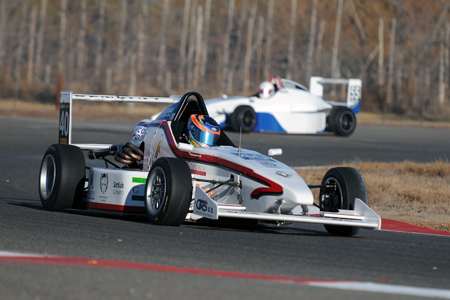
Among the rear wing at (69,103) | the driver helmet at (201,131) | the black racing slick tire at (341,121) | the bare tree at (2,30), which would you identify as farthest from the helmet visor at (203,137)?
the bare tree at (2,30)

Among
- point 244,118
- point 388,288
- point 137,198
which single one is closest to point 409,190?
point 137,198

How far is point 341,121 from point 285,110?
225 centimetres

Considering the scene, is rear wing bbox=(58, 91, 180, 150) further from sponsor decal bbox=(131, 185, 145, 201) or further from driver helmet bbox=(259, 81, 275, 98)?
driver helmet bbox=(259, 81, 275, 98)

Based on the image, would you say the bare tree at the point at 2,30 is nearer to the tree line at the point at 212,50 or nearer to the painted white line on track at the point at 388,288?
the tree line at the point at 212,50

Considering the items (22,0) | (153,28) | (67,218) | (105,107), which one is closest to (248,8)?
(153,28)

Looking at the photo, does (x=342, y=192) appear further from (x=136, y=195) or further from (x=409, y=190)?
(x=409, y=190)

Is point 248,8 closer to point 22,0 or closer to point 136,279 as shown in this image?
point 22,0

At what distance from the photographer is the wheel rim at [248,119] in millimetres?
24234

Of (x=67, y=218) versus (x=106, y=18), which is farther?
(x=106, y=18)

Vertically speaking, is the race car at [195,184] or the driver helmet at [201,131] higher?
the driver helmet at [201,131]

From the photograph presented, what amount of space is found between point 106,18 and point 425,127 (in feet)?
125

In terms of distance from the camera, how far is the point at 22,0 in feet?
189

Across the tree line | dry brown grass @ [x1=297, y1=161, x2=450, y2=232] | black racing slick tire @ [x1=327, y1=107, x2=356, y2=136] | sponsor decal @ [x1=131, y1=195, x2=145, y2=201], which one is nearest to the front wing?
sponsor decal @ [x1=131, y1=195, x2=145, y2=201]

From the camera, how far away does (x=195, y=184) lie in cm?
841
